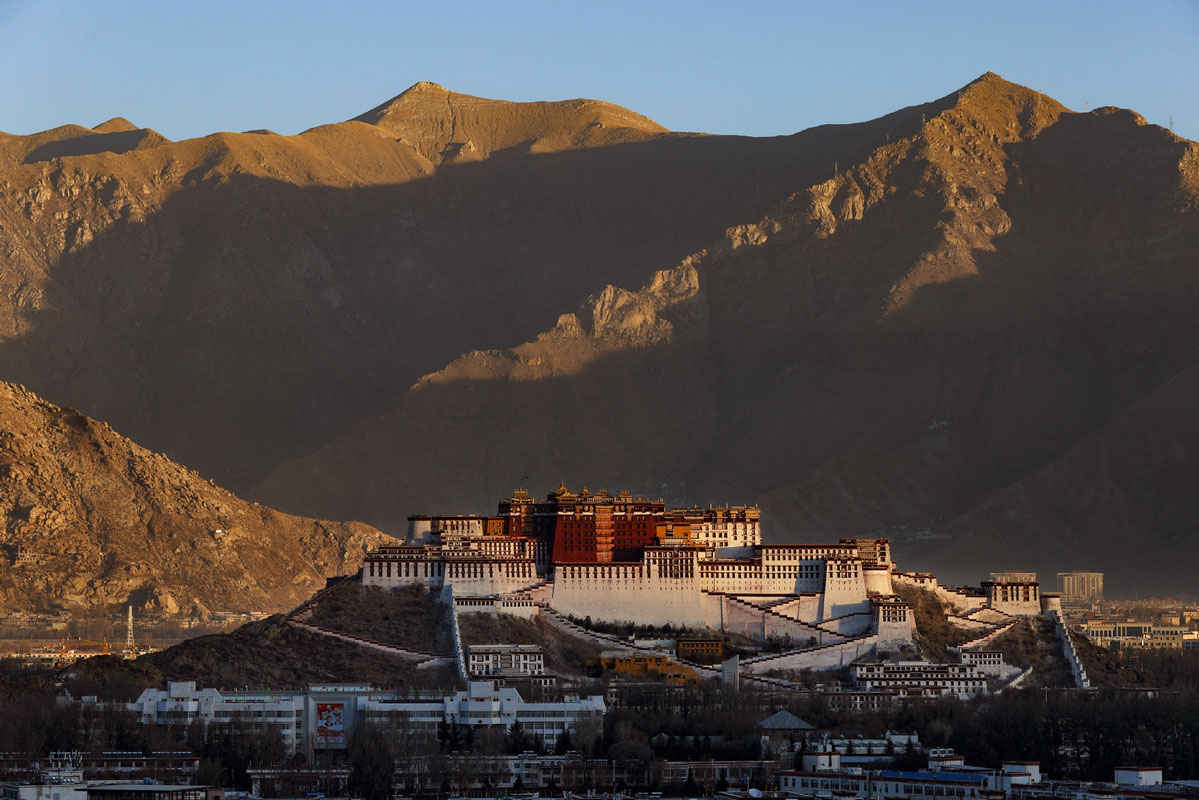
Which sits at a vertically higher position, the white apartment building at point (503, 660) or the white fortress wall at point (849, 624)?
the white fortress wall at point (849, 624)

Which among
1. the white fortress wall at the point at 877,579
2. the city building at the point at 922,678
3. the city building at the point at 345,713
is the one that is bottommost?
the city building at the point at 345,713

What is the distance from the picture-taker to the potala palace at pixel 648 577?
18625cm

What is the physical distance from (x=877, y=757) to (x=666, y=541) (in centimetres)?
4945

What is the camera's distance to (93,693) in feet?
527

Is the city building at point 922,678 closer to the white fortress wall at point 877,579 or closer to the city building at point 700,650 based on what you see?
the city building at point 700,650

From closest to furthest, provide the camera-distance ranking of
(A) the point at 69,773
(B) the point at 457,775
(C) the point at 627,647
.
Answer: (A) the point at 69,773 < (B) the point at 457,775 < (C) the point at 627,647

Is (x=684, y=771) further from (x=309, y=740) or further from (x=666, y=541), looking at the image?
(x=666, y=541)

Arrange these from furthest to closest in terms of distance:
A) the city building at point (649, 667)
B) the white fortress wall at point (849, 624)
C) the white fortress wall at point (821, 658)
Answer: the white fortress wall at point (849, 624)
the white fortress wall at point (821, 658)
the city building at point (649, 667)

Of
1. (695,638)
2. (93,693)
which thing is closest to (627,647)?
(695,638)

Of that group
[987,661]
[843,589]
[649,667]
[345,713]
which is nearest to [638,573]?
[843,589]

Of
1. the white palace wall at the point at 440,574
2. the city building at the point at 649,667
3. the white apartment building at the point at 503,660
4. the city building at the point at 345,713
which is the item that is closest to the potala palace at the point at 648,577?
the white palace wall at the point at 440,574

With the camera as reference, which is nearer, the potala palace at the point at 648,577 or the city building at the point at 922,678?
the city building at the point at 922,678

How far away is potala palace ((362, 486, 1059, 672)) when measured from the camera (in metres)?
186

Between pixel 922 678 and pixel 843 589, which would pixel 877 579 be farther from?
Result: pixel 922 678
